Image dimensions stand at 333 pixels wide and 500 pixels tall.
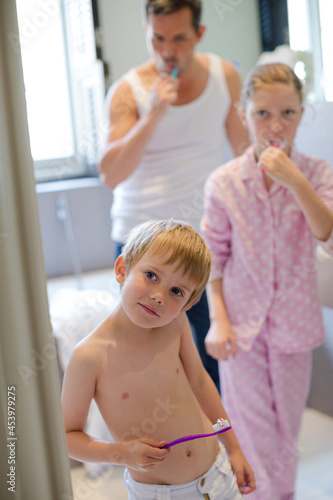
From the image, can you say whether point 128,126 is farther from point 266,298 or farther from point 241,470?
point 241,470

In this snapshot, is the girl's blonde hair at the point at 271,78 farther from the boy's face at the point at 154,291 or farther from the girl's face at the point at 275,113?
the boy's face at the point at 154,291

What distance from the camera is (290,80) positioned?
0.83 metres

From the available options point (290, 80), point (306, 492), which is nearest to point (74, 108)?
point (290, 80)

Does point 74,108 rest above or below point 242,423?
above

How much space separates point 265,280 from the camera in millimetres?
876

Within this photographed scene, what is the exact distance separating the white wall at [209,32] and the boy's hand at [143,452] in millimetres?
1139

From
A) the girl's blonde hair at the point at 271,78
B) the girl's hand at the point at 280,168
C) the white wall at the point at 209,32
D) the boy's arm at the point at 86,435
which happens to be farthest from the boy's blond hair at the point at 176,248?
the white wall at the point at 209,32

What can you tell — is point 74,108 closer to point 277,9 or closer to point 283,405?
point 277,9

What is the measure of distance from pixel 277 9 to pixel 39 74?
33.2 inches

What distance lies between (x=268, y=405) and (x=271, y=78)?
500 millimetres

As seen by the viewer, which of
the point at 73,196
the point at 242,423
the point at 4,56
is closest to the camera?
the point at 4,56

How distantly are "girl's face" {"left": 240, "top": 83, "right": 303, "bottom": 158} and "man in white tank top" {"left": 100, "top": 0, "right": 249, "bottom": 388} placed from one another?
0.19 metres

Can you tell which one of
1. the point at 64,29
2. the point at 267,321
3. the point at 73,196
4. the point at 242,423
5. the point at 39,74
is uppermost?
the point at 64,29

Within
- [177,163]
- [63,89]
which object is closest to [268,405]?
[177,163]
